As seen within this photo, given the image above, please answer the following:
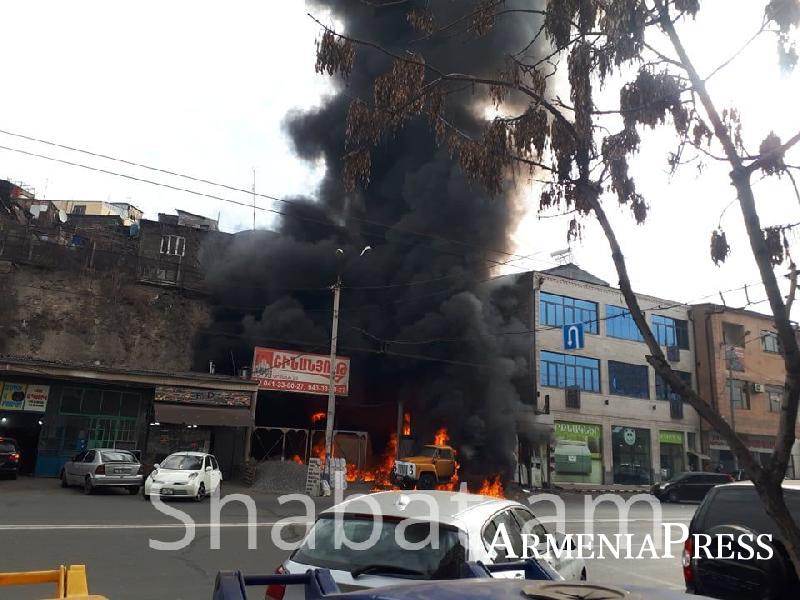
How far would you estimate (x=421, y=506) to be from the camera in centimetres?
465

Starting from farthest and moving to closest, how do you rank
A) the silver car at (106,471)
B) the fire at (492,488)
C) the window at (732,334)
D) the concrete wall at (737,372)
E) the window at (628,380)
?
the window at (732,334)
the concrete wall at (737,372)
the window at (628,380)
the fire at (492,488)
the silver car at (106,471)

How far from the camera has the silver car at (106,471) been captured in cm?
1788

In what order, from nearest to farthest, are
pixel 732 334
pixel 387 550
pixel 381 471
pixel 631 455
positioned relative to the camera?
pixel 387 550
pixel 381 471
pixel 631 455
pixel 732 334

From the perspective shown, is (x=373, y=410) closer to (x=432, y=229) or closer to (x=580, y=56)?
(x=432, y=229)

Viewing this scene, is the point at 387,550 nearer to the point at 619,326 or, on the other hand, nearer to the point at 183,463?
the point at 183,463

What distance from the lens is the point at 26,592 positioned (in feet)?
22.0

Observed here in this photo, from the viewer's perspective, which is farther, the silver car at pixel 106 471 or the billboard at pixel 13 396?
the billboard at pixel 13 396

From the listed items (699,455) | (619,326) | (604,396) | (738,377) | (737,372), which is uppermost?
(619,326)

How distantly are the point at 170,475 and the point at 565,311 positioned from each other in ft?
81.4

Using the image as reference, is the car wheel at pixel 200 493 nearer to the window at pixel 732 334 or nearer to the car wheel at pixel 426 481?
the car wheel at pixel 426 481

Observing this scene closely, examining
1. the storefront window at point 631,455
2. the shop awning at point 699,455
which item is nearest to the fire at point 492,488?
the storefront window at point 631,455

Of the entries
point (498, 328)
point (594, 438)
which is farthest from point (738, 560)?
point (594, 438)

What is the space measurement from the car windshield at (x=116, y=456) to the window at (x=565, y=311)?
2254cm

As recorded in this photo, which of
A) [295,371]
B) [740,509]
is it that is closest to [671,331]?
[295,371]
